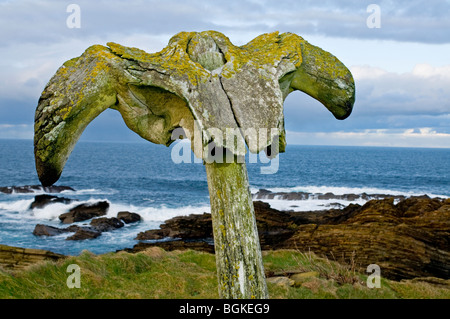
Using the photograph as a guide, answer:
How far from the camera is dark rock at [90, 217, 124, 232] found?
32750mm

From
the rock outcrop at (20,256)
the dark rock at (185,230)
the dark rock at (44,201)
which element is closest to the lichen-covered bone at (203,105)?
the rock outcrop at (20,256)

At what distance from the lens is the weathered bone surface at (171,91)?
4.48 meters

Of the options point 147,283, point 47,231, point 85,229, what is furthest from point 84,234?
point 147,283

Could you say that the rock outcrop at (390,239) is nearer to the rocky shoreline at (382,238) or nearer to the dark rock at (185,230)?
the rocky shoreline at (382,238)

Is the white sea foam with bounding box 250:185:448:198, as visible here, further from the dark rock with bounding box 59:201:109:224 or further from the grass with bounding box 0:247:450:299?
the grass with bounding box 0:247:450:299

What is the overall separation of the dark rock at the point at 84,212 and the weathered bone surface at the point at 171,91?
1323 inches

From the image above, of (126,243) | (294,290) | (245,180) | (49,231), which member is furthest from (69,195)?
(245,180)

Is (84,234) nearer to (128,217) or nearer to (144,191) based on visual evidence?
(128,217)

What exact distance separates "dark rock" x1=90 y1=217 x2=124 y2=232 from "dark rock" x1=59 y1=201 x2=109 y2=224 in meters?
3.11

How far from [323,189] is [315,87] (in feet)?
204

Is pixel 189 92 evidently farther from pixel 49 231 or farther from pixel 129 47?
pixel 49 231

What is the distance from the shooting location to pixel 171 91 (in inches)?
180

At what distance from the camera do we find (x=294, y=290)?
9.02 m

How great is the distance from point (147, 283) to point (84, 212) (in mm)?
31271
